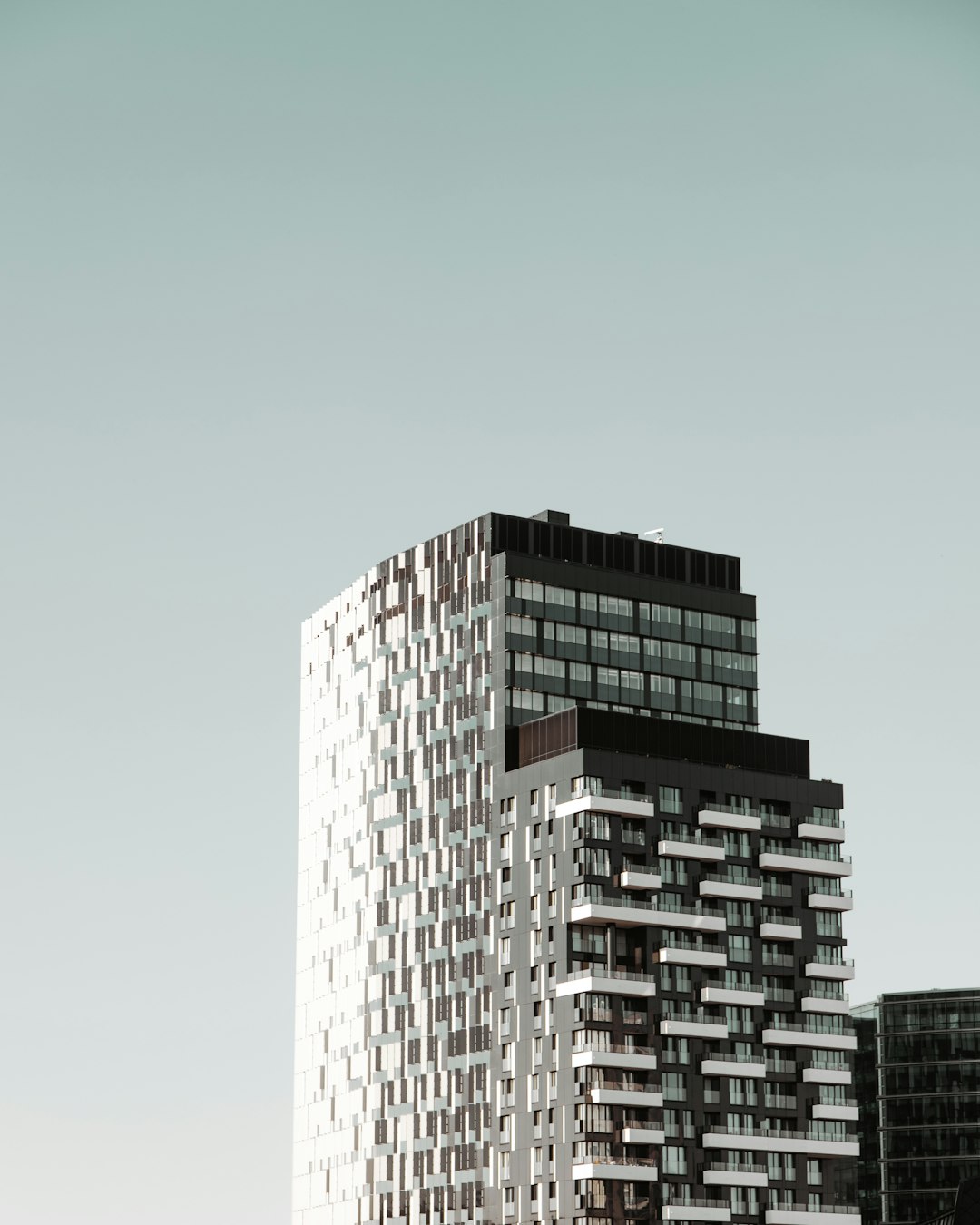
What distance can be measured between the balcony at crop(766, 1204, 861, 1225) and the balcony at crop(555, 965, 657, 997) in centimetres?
2083

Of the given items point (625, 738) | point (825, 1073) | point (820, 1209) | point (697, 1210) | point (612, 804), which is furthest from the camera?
point (625, 738)

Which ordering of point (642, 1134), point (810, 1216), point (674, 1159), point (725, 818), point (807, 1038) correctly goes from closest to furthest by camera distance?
point (642, 1134) → point (674, 1159) → point (810, 1216) → point (807, 1038) → point (725, 818)

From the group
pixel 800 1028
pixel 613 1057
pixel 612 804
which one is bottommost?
pixel 613 1057

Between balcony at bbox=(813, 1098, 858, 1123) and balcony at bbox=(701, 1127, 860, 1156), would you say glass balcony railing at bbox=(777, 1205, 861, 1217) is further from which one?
balcony at bbox=(813, 1098, 858, 1123)

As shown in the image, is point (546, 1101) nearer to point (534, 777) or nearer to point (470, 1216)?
point (470, 1216)

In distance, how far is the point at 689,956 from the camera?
186875mm

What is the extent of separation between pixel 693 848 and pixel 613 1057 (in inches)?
769

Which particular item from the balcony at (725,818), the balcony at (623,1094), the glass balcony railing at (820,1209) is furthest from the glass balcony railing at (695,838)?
the glass balcony railing at (820,1209)

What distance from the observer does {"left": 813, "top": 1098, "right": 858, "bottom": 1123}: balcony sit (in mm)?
190625

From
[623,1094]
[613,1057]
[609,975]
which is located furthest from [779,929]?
[623,1094]

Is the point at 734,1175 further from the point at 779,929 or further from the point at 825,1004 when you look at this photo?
the point at 779,929

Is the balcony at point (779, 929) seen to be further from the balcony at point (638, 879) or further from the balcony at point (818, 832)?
the balcony at point (638, 879)

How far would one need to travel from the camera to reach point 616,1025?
182 meters

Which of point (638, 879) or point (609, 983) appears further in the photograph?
point (638, 879)
